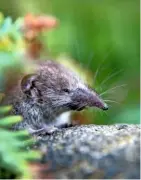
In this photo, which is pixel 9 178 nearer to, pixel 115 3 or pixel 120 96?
pixel 120 96

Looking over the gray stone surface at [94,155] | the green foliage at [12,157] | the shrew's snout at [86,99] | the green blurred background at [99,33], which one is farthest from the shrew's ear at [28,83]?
the green blurred background at [99,33]

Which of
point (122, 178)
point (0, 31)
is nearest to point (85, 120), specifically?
point (0, 31)

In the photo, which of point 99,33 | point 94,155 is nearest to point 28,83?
point 94,155

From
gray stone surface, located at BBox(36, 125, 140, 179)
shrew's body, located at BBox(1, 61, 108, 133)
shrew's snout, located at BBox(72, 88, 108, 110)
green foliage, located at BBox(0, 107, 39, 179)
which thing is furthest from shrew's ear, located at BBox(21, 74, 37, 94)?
green foliage, located at BBox(0, 107, 39, 179)

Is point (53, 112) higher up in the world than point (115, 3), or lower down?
lower down

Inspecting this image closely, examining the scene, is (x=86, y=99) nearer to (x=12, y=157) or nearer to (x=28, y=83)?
(x=28, y=83)

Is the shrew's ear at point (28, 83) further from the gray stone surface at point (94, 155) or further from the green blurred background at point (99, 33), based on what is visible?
the green blurred background at point (99, 33)

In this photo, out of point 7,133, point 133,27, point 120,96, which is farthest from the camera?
point 133,27
